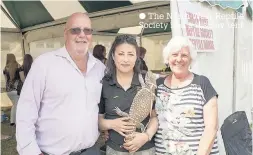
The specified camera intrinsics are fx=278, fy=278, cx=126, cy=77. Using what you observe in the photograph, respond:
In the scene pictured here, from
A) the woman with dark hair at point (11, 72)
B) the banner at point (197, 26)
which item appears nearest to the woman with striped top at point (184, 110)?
the banner at point (197, 26)

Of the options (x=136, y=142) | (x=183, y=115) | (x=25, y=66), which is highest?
(x=25, y=66)

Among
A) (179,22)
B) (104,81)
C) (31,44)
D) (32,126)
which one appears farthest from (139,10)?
(32,126)

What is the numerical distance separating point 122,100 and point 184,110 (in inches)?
12.6

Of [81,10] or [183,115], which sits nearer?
[183,115]

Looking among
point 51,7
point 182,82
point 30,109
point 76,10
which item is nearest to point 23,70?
point 51,7

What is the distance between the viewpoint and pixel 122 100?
141 cm

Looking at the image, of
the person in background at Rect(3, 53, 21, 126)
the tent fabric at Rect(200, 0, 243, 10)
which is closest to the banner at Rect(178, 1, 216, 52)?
the tent fabric at Rect(200, 0, 243, 10)

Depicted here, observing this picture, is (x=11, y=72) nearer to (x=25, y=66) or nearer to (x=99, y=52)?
(x=25, y=66)

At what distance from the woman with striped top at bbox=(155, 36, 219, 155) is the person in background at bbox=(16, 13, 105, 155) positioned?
364 millimetres

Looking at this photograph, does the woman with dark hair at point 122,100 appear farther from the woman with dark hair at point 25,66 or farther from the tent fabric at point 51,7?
the woman with dark hair at point 25,66

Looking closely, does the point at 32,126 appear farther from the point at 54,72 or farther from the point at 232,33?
the point at 232,33

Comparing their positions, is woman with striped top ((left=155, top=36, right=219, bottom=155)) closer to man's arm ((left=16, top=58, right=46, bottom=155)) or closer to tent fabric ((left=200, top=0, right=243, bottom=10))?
man's arm ((left=16, top=58, right=46, bottom=155))

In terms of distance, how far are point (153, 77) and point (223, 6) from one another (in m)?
1.36

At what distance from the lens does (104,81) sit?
1477 millimetres
